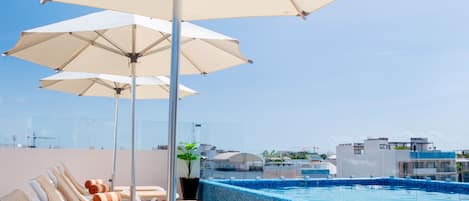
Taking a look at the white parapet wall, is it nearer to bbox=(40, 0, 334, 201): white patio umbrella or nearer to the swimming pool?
the swimming pool

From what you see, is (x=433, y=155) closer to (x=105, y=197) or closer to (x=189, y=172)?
(x=189, y=172)

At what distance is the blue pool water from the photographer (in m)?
9.44

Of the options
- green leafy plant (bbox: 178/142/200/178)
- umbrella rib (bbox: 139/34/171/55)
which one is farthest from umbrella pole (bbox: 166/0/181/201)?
green leafy plant (bbox: 178/142/200/178)

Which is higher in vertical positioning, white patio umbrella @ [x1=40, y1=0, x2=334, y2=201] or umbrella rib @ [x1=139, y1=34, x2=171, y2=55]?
umbrella rib @ [x1=139, y1=34, x2=171, y2=55]

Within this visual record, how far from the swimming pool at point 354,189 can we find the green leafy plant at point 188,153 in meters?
0.62

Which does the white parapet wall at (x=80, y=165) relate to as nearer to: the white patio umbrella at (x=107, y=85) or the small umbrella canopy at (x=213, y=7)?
the white patio umbrella at (x=107, y=85)

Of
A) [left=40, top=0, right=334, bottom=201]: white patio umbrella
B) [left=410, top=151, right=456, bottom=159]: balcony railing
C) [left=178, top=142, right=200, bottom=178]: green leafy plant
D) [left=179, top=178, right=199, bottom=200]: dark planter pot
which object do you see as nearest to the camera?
[left=40, top=0, right=334, bottom=201]: white patio umbrella

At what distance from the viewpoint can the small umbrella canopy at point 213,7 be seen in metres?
2.99

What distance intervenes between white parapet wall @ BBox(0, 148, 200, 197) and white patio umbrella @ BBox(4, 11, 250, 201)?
354 centimetres

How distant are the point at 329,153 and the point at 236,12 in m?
9.83

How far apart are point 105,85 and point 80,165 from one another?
2457 millimetres

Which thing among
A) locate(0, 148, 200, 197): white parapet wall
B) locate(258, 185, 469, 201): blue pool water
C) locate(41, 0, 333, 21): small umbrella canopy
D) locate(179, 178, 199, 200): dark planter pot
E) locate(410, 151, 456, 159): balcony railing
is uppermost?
locate(41, 0, 333, 21): small umbrella canopy

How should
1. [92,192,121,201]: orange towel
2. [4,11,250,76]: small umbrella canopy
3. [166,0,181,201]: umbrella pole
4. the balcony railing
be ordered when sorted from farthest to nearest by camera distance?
the balcony railing
[92,192,121,201]: orange towel
[4,11,250,76]: small umbrella canopy
[166,0,181,201]: umbrella pole

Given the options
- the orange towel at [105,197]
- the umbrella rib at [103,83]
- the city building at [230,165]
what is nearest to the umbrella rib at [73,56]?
the orange towel at [105,197]
